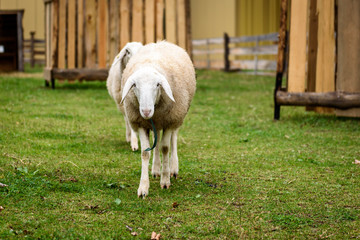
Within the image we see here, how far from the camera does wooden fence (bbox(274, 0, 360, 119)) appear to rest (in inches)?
324

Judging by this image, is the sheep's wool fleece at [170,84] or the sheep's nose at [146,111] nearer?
the sheep's nose at [146,111]

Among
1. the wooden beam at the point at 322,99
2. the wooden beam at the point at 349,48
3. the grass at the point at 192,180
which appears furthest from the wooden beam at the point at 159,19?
A: the wooden beam at the point at 349,48

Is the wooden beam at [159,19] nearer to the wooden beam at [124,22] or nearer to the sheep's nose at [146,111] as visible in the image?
the wooden beam at [124,22]

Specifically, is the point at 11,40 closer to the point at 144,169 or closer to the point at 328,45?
the point at 328,45

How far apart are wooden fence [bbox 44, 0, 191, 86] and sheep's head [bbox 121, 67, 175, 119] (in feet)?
28.8

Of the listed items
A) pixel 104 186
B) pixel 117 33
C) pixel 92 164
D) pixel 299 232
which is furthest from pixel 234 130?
pixel 117 33

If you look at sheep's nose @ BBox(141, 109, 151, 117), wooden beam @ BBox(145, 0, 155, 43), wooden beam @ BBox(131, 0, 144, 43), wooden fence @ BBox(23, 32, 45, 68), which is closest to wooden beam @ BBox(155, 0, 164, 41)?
wooden beam @ BBox(145, 0, 155, 43)

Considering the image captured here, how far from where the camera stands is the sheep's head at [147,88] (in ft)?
13.8

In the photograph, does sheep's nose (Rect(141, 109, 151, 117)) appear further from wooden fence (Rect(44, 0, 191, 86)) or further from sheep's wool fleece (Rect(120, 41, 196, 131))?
wooden fence (Rect(44, 0, 191, 86))

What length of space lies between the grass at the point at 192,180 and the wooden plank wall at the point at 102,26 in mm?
4112

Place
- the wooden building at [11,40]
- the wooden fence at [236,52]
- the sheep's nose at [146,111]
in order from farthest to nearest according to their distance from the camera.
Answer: the wooden fence at [236,52]
the wooden building at [11,40]
the sheep's nose at [146,111]

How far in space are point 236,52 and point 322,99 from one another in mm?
13153

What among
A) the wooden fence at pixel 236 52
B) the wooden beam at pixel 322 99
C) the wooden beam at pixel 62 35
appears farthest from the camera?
the wooden fence at pixel 236 52

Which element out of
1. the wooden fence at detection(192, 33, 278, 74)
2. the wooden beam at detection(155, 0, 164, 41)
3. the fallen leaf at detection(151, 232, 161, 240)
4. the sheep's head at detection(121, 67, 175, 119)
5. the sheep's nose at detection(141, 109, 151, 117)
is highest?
the wooden beam at detection(155, 0, 164, 41)
